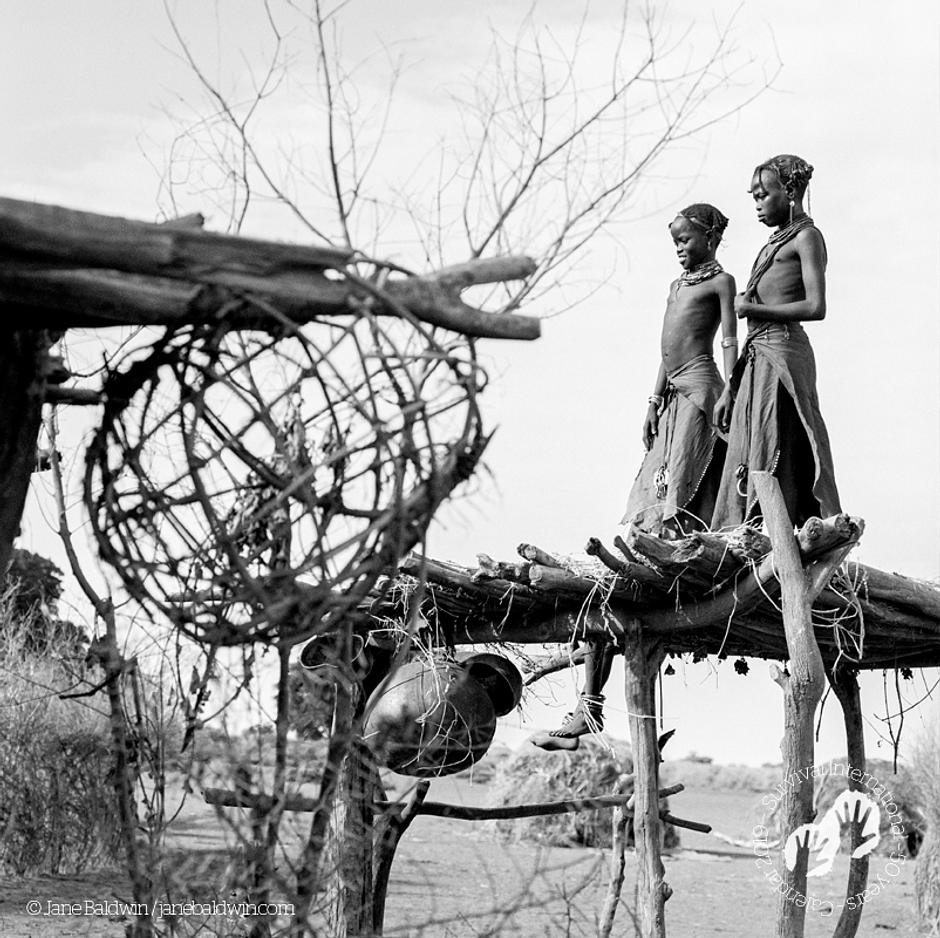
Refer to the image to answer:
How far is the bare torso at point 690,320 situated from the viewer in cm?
754

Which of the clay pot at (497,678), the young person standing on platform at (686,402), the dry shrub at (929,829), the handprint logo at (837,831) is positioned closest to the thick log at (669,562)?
the young person standing on platform at (686,402)

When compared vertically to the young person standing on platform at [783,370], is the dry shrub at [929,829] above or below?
below

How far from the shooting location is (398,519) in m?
3.22

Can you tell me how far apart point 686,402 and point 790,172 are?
1257mm

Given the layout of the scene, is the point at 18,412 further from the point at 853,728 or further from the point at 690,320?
the point at 853,728

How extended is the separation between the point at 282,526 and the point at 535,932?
1008cm

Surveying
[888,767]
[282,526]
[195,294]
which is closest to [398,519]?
[282,526]

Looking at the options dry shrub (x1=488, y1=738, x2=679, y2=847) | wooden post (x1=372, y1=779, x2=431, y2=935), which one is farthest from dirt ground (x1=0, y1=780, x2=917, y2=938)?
wooden post (x1=372, y1=779, x2=431, y2=935)

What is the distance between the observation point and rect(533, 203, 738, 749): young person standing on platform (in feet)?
24.7

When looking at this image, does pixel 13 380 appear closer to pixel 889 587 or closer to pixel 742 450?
pixel 742 450

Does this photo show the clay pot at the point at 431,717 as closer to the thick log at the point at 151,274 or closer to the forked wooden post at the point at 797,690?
the forked wooden post at the point at 797,690

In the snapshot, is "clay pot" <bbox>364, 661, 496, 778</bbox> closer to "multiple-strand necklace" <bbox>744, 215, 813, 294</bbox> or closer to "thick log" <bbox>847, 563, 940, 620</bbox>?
"thick log" <bbox>847, 563, 940, 620</bbox>

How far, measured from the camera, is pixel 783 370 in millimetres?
7090

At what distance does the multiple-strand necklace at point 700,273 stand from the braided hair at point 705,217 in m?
0.15
